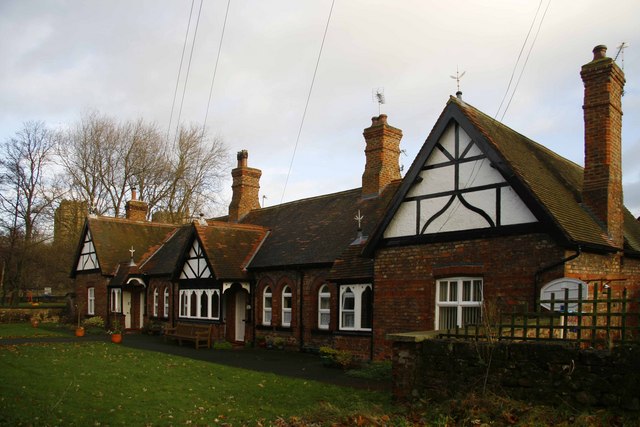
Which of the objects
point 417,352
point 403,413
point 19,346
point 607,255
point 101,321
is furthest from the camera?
point 101,321

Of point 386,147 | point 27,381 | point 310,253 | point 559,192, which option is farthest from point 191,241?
point 559,192

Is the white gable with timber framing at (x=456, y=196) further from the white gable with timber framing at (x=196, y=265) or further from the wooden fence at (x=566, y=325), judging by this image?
the white gable with timber framing at (x=196, y=265)

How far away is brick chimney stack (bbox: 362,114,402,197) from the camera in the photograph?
22.8 metres

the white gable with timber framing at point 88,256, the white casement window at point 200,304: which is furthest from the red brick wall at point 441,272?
the white gable with timber framing at point 88,256

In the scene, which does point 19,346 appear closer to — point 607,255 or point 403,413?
point 403,413

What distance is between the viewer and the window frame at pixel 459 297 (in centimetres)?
1391

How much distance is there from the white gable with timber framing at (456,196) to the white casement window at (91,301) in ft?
83.8

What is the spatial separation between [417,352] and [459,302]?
156 inches

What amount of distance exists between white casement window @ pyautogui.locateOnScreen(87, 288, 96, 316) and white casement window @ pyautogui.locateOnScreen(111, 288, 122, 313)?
2265 millimetres

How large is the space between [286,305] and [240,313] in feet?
10.3

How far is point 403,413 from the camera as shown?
9.69 metres

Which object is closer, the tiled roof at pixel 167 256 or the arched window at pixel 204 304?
the arched window at pixel 204 304

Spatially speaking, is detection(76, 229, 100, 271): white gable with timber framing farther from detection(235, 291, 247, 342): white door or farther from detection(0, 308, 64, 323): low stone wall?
detection(235, 291, 247, 342): white door

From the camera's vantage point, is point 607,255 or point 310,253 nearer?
point 607,255
